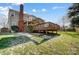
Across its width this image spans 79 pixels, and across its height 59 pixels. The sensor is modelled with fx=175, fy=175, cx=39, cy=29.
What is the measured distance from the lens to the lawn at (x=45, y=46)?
5.55ft

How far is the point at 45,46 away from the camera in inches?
68.1

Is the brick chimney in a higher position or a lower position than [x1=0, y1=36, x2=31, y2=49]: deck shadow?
higher

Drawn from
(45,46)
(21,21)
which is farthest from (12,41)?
(45,46)

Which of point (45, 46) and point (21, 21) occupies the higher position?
point (21, 21)

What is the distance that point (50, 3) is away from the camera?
1706 mm

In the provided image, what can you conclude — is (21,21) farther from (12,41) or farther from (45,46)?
(45,46)

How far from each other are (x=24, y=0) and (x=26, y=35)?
35cm

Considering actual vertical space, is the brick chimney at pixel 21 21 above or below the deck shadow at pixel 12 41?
above

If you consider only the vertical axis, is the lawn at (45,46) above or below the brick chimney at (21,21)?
below

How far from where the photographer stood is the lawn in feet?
5.55
